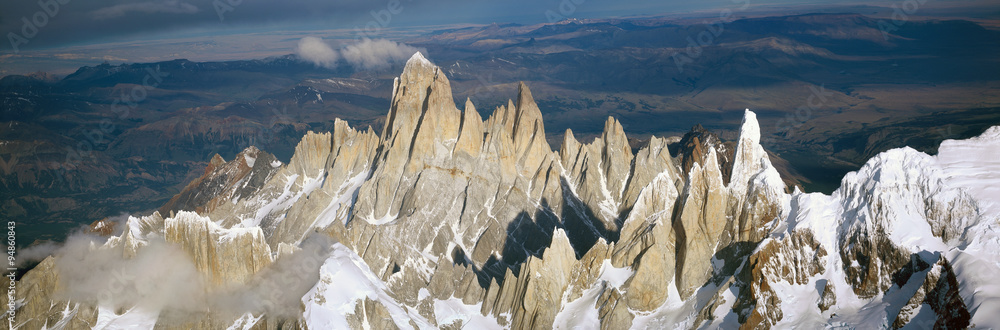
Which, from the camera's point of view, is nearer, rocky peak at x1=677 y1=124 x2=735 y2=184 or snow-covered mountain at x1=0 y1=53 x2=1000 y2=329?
snow-covered mountain at x1=0 y1=53 x2=1000 y2=329

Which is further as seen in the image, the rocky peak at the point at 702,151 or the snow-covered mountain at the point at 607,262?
the rocky peak at the point at 702,151

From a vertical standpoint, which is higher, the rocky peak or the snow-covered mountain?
the snow-covered mountain

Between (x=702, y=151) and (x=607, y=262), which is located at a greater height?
(x=607, y=262)

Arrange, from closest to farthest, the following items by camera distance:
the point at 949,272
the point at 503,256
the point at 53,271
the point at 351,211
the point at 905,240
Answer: the point at 949,272 < the point at 905,240 < the point at 53,271 < the point at 503,256 < the point at 351,211

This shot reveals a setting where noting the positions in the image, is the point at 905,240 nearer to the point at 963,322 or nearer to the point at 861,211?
the point at 861,211

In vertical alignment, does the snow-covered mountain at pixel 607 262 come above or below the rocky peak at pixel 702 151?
above

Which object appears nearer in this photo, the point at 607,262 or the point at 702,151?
the point at 607,262

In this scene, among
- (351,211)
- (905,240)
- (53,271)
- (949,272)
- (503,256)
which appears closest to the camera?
(949,272)

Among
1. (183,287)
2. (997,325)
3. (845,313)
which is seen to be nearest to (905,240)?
(845,313)
